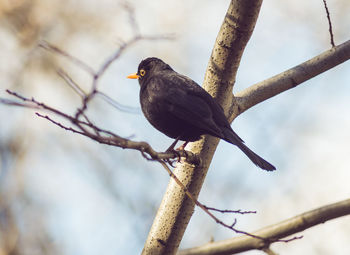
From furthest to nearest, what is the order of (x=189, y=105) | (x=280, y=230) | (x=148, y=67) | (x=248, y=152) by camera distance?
(x=148, y=67)
(x=189, y=105)
(x=248, y=152)
(x=280, y=230)

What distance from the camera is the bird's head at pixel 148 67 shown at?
17.3ft

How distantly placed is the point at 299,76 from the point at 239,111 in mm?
635

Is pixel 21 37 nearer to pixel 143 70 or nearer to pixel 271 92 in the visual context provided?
pixel 143 70

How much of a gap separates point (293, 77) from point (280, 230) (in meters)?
1.55

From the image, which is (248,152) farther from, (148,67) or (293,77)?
(148,67)

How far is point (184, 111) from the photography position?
167 inches

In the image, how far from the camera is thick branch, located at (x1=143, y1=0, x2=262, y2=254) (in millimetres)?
3711

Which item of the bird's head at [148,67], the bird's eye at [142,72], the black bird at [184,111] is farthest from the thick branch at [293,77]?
the bird's eye at [142,72]

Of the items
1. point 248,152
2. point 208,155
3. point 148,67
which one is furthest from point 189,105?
point 148,67

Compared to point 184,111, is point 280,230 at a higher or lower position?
lower

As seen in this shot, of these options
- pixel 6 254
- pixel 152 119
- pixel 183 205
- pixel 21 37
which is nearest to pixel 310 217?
pixel 183 205

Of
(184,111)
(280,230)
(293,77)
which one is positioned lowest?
(280,230)

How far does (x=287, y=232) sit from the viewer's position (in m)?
3.35

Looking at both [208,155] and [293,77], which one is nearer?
[208,155]
